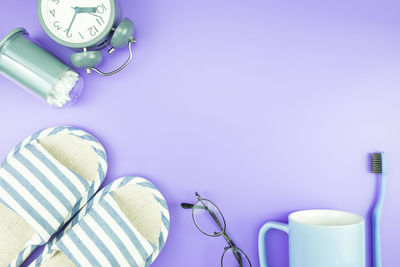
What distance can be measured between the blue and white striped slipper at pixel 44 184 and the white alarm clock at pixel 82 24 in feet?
0.71

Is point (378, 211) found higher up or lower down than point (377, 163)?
lower down

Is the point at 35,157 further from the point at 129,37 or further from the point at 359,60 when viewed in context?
the point at 359,60

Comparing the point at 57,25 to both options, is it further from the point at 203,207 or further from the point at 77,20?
the point at 203,207

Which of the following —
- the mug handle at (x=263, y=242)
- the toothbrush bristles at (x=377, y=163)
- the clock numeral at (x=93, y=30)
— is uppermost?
the clock numeral at (x=93, y=30)

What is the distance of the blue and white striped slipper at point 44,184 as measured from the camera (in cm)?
83

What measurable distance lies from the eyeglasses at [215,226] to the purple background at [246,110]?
0.02 m

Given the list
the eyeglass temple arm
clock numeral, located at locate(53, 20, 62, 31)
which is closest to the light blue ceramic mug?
the eyeglass temple arm

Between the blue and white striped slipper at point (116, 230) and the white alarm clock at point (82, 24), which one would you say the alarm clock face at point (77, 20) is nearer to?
the white alarm clock at point (82, 24)

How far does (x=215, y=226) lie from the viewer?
0.93 m

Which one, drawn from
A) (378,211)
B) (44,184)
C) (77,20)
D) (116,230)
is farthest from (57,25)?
(378,211)

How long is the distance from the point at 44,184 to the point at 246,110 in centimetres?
55

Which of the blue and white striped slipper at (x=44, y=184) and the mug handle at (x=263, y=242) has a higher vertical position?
the blue and white striped slipper at (x=44, y=184)

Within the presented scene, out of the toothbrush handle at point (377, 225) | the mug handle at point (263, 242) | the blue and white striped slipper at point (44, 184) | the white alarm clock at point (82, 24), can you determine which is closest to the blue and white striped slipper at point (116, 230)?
the blue and white striped slipper at point (44, 184)

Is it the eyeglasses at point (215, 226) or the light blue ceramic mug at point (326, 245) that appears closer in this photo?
the light blue ceramic mug at point (326, 245)
